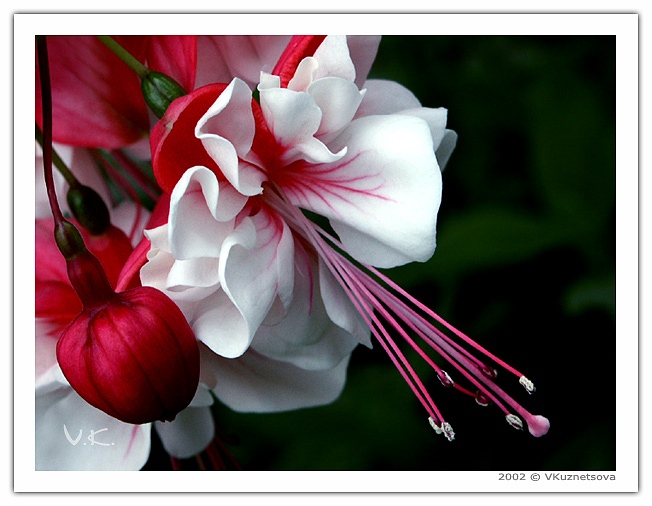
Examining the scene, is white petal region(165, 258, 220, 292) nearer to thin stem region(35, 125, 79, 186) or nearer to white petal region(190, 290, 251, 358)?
white petal region(190, 290, 251, 358)

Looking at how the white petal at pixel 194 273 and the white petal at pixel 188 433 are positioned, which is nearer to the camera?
the white petal at pixel 194 273

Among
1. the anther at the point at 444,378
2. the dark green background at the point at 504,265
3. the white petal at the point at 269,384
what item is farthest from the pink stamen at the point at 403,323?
the dark green background at the point at 504,265

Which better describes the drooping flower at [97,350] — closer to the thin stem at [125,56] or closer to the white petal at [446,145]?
the thin stem at [125,56]

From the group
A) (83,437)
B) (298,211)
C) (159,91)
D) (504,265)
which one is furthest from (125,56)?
(504,265)

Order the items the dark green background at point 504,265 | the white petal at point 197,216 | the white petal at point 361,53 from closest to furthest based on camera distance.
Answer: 1. the white petal at point 197,216
2. the white petal at point 361,53
3. the dark green background at point 504,265

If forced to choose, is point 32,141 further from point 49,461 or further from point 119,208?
point 49,461
